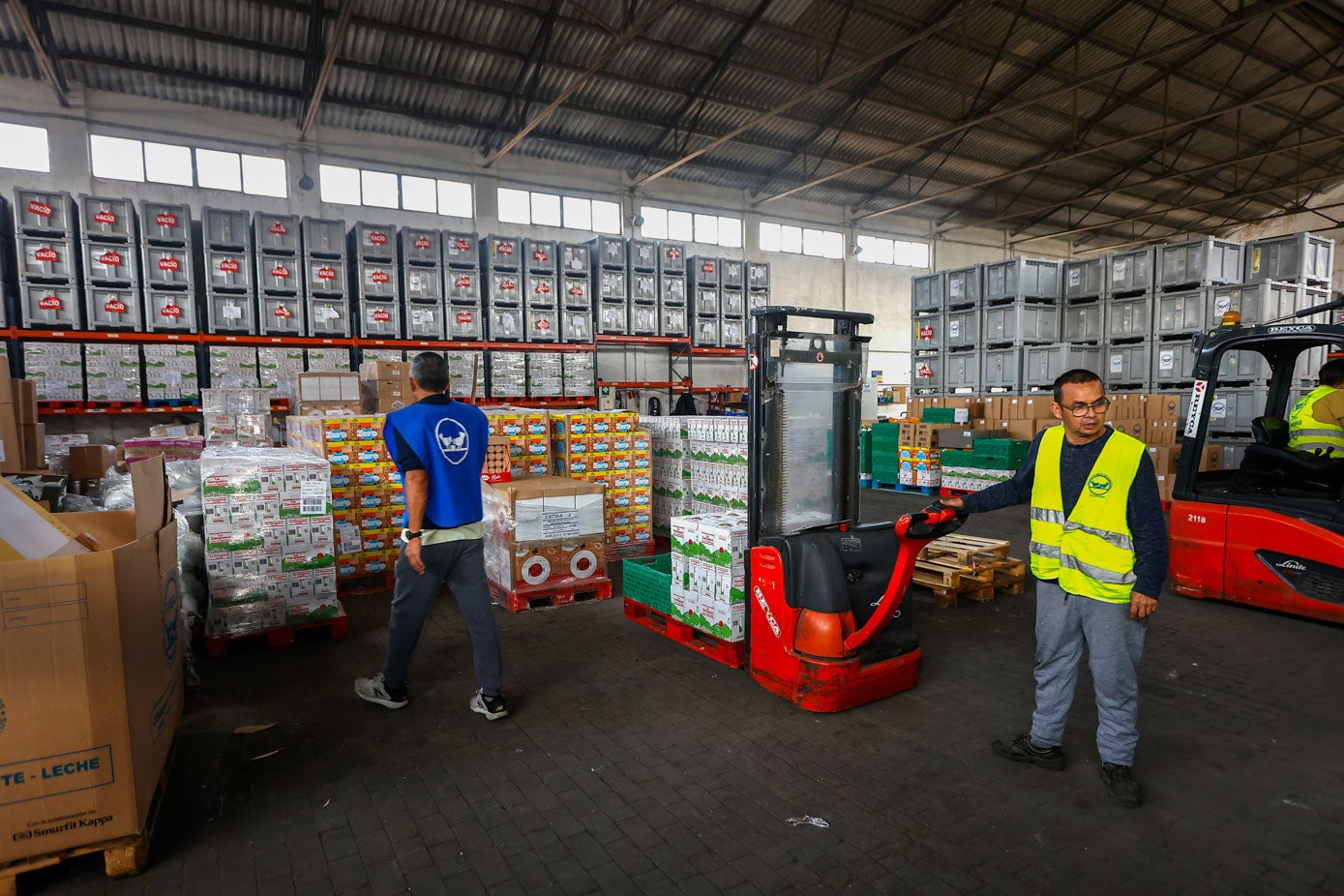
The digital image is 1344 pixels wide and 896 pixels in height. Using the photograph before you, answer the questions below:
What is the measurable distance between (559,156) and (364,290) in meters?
6.48

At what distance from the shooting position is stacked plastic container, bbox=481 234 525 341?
1395 cm

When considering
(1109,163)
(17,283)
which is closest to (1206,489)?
(17,283)

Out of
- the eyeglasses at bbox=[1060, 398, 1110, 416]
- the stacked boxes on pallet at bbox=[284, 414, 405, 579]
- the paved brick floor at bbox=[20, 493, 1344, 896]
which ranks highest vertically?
the eyeglasses at bbox=[1060, 398, 1110, 416]

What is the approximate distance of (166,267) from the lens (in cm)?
1141

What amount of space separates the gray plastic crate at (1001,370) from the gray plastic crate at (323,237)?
40.2 ft

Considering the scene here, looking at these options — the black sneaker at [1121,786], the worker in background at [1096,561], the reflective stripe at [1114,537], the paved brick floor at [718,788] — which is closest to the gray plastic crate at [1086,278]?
the paved brick floor at [718,788]

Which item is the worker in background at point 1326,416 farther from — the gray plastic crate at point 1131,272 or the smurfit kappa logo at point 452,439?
the smurfit kappa logo at point 452,439

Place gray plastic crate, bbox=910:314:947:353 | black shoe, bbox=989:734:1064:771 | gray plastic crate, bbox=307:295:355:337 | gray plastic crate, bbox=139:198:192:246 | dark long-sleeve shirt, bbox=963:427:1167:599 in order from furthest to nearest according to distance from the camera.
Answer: gray plastic crate, bbox=910:314:947:353 < gray plastic crate, bbox=307:295:355:337 < gray plastic crate, bbox=139:198:192:246 < black shoe, bbox=989:734:1064:771 < dark long-sleeve shirt, bbox=963:427:1167:599

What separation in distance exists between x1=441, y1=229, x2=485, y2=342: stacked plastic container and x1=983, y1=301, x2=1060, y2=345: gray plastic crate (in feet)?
32.9

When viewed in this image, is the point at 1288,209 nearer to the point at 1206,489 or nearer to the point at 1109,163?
the point at 1109,163

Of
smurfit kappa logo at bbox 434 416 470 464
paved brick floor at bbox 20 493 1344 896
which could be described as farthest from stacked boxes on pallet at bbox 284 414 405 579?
smurfit kappa logo at bbox 434 416 470 464

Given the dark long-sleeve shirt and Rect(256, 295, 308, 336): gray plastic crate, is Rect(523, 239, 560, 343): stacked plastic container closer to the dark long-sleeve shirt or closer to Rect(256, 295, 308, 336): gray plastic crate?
Rect(256, 295, 308, 336): gray plastic crate

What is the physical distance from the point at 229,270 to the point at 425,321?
10.6 feet

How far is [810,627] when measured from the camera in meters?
4.00
